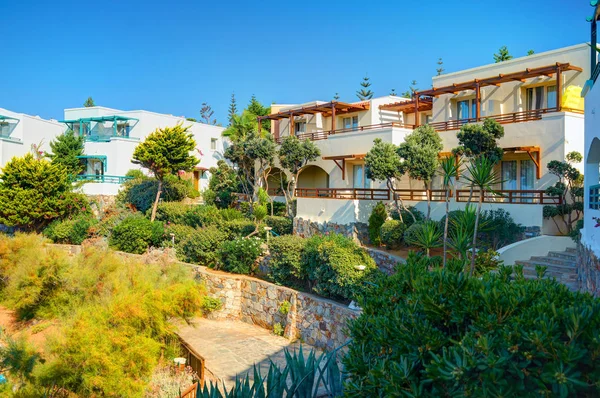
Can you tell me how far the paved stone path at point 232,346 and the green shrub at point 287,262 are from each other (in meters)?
1.92

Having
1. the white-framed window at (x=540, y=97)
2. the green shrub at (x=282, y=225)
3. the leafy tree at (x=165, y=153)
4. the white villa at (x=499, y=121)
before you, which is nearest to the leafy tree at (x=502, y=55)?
the white villa at (x=499, y=121)

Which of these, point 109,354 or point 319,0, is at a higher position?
point 319,0

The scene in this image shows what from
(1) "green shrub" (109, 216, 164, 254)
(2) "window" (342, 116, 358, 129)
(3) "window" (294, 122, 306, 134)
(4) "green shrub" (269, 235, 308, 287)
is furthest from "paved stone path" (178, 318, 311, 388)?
(3) "window" (294, 122, 306, 134)

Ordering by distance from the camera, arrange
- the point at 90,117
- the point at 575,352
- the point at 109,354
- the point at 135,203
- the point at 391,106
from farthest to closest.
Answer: the point at 90,117
the point at 135,203
the point at 391,106
the point at 109,354
the point at 575,352

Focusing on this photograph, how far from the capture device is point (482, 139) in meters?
18.7

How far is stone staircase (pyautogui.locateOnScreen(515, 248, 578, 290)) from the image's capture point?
490 inches

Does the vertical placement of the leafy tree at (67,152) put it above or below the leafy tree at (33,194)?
above

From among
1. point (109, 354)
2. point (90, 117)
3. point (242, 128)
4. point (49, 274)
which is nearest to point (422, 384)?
point (109, 354)

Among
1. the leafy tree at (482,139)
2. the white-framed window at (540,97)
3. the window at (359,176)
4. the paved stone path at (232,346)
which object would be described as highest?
the white-framed window at (540,97)

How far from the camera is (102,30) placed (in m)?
28.5

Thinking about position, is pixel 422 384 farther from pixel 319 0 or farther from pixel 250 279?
pixel 319 0

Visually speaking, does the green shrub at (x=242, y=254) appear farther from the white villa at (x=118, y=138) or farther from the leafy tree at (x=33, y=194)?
the white villa at (x=118, y=138)

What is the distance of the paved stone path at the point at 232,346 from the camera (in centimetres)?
1329

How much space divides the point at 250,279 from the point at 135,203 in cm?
1431
